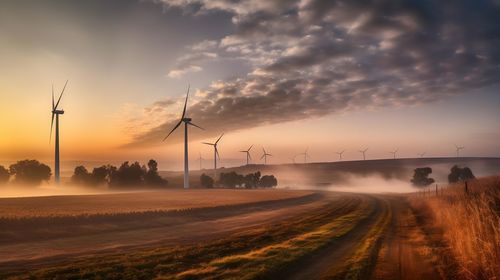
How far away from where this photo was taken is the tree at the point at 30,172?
132m

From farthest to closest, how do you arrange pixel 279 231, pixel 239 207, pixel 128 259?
pixel 239 207
pixel 279 231
pixel 128 259

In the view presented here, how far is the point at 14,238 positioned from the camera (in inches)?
1153

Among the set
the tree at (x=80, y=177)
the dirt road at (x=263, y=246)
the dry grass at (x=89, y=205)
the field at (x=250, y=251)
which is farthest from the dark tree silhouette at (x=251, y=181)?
the field at (x=250, y=251)

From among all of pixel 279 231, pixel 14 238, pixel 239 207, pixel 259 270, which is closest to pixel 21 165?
pixel 239 207

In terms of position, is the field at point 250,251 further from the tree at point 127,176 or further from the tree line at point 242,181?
the tree line at point 242,181

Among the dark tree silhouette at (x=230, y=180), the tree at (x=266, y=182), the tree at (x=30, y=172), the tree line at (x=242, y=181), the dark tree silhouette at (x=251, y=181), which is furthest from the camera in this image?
the tree at (x=266, y=182)

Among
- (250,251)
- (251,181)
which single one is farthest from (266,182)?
(250,251)

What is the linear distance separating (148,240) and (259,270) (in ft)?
46.4

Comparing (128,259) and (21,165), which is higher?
(21,165)

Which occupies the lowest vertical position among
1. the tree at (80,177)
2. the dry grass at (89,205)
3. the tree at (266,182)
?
the tree at (266,182)

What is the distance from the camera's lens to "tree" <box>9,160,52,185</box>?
132 meters

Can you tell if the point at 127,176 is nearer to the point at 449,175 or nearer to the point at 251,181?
the point at 251,181

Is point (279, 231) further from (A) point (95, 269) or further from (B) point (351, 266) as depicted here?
(A) point (95, 269)

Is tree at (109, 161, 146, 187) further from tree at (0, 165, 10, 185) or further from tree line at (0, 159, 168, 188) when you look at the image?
tree at (0, 165, 10, 185)
